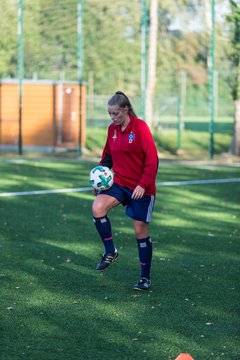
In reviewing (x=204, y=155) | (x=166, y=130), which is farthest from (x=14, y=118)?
(x=166, y=130)

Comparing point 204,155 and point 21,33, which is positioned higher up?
point 21,33

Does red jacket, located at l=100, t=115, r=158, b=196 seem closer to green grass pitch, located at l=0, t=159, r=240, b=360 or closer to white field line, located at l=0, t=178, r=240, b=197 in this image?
green grass pitch, located at l=0, t=159, r=240, b=360

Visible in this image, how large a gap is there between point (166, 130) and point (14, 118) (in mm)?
9141

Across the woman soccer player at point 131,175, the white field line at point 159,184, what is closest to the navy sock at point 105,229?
the woman soccer player at point 131,175

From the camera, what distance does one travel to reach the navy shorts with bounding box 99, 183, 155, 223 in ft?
26.6

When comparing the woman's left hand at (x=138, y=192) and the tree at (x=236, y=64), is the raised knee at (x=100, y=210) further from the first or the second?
the tree at (x=236, y=64)

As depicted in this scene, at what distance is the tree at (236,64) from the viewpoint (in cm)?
2499

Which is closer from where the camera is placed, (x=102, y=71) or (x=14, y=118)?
(x=14, y=118)

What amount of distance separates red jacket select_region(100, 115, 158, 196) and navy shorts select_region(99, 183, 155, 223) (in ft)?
0.17

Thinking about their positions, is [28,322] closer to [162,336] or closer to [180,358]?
[162,336]

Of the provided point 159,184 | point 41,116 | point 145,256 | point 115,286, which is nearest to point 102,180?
point 145,256

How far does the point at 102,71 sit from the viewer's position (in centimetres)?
3759

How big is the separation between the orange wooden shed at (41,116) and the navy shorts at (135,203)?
786 inches

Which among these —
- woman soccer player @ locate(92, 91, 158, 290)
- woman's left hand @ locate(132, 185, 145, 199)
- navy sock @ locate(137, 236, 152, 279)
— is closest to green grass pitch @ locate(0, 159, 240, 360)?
navy sock @ locate(137, 236, 152, 279)
